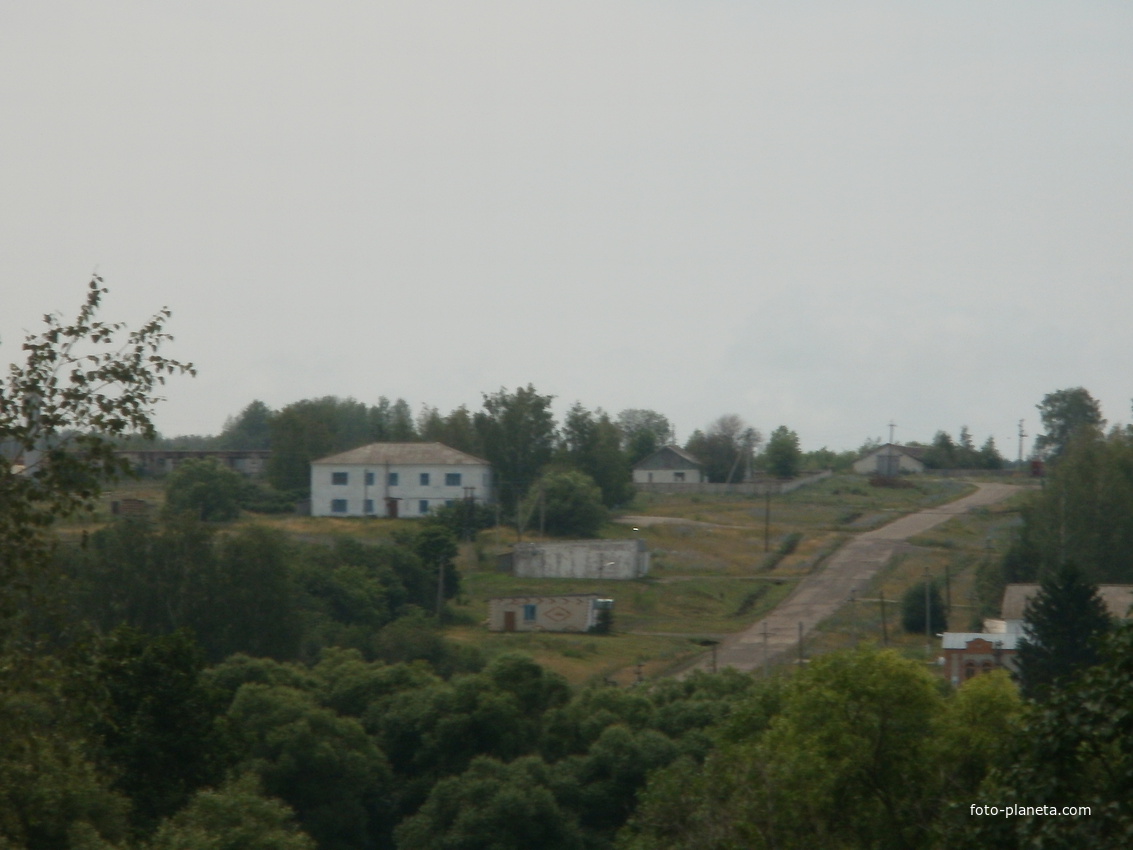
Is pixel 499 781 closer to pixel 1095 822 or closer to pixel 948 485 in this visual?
pixel 1095 822

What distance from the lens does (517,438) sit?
229ft

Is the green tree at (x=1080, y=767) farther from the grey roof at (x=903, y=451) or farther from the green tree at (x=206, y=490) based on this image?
the grey roof at (x=903, y=451)

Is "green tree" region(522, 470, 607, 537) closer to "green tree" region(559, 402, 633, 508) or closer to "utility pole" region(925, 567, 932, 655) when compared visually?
"green tree" region(559, 402, 633, 508)

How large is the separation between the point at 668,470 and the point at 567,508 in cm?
2553

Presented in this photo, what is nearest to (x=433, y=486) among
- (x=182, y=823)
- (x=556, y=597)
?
(x=556, y=597)

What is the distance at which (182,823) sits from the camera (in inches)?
708

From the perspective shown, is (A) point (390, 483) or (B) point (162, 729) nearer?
(B) point (162, 729)

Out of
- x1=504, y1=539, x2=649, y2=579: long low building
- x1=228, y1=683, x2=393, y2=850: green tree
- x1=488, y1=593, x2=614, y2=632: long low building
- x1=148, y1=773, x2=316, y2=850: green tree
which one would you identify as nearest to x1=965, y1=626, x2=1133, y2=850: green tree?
x1=148, y1=773, x2=316, y2=850: green tree

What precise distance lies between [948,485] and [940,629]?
4338 cm

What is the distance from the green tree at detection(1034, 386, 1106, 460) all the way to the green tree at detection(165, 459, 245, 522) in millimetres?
63903

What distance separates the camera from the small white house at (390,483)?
6147cm

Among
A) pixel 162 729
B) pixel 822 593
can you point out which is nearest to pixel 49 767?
pixel 162 729

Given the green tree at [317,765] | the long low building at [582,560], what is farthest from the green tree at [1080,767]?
the long low building at [582,560]

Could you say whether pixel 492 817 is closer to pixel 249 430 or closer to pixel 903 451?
pixel 903 451
